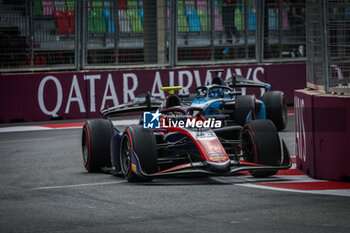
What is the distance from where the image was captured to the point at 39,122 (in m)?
18.1

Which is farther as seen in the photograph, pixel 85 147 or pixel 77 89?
pixel 77 89

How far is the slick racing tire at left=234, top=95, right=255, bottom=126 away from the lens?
12.8 metres

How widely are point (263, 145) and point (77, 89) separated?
31.7ft

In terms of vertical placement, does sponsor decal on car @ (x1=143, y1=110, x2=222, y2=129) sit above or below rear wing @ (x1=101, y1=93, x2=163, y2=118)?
below

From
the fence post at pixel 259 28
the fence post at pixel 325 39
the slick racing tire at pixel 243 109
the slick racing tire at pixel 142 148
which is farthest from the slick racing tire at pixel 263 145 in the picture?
the fence post at pixel 259 28

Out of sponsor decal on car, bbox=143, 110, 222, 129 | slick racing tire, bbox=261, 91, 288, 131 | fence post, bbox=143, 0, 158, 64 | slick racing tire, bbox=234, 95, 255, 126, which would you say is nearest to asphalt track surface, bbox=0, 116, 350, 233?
sponsor decal on car, bbox=143, 110, 222, 129

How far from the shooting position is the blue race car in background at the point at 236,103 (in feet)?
42.3

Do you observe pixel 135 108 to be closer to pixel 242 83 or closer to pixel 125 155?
pixel 125 155

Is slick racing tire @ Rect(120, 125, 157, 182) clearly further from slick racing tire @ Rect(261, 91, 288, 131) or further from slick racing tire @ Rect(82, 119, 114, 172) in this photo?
slick racing tire @ Rect(261, 91, 288, 131)

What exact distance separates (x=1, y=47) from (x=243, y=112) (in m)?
7.45

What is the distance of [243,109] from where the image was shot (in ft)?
42.3

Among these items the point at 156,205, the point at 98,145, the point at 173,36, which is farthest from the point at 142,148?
the point at 173,36

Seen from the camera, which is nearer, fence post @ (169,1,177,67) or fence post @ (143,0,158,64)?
fence post @ (143,0,158,64)

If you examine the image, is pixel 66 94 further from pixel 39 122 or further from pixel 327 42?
pixel 327 42
